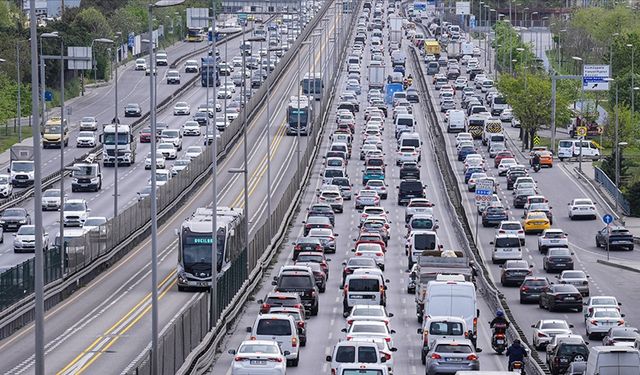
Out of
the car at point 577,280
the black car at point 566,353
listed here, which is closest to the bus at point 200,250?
the car at point 577,280

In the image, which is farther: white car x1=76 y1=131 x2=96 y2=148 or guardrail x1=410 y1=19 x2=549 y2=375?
white car x1=76 y1=131 x2=96 y2=148

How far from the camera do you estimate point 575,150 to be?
12838cm

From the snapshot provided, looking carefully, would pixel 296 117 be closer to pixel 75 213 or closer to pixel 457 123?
pixel 457 123

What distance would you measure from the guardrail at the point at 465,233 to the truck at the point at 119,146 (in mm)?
19469

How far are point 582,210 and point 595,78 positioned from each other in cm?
3541

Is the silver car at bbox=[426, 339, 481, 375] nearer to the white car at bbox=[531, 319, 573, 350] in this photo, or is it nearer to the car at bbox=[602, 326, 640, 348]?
the car at bbox=[602, 326, 640, 348]

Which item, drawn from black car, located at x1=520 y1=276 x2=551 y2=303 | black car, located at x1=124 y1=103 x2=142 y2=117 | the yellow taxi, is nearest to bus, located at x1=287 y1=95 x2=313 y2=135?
black car, located at x1=124 y1=103 x2=142 y2=117

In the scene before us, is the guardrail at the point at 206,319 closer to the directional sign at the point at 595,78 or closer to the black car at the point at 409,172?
the black car at the point at 409,172

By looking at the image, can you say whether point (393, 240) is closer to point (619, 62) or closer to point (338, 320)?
point (338, 320)

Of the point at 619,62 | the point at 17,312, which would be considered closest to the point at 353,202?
the point at 17,312

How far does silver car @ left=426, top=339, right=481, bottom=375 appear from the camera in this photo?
47.4 meters

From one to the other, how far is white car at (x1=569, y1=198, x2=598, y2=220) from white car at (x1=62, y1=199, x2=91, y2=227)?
25.7 meters

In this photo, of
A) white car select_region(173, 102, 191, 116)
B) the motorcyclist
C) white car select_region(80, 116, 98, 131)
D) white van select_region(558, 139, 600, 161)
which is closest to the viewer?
the motorcyclist

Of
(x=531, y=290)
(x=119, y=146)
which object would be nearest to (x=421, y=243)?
(x=531, y=290)
